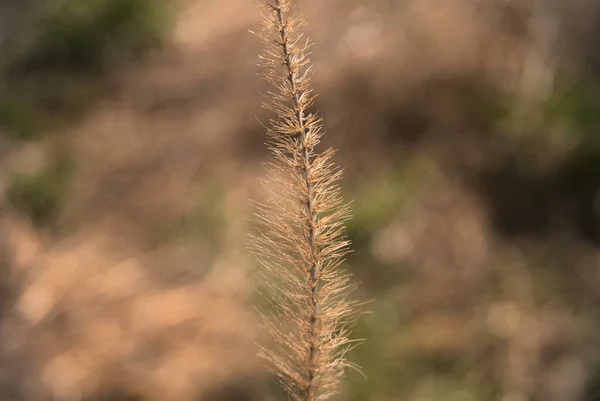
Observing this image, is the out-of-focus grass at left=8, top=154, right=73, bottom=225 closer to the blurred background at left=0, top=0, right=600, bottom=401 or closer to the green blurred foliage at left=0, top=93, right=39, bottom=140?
the blurred background at left=0, top=0, right=600, bottom=401

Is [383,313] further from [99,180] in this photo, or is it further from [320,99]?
[99,180]

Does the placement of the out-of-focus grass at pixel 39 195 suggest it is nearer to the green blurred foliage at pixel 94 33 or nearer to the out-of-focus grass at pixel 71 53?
the out-of-focus grass at pixel 71 53

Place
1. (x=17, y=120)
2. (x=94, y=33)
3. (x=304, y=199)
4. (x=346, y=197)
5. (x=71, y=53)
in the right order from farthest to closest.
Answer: (x=71, y=53) → (x=94, y=33) → (x=17, y=120) → (x=346, y=197) → (x=304, y=199)

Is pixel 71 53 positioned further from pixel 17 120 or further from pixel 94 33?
pixel 17 120

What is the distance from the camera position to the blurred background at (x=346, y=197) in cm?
273

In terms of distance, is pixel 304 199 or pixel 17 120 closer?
pixel 304 199

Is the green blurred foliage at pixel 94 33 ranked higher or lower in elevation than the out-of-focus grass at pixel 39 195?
higher

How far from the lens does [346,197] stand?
3.09 metres

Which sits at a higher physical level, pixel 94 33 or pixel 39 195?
pixel 94 33

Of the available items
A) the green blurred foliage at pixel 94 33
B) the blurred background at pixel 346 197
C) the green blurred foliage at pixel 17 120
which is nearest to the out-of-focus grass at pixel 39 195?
the blurred background at pixel 346 197

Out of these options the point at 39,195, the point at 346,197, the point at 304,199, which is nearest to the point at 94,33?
the point at 39,195

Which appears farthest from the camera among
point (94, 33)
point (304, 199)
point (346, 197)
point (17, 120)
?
point (94, 33)

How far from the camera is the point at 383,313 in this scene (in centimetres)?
281

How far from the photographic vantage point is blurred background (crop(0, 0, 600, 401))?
2.73m
